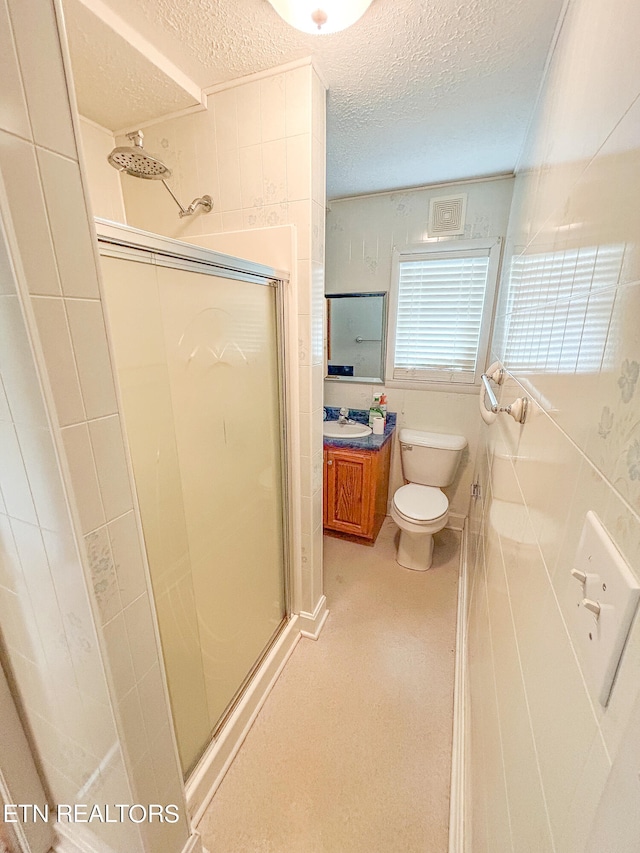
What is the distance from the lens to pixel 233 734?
4.05ft

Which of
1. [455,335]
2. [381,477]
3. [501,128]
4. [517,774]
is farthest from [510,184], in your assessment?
[517,774]

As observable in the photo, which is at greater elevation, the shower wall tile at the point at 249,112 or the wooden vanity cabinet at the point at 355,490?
the shower wall tile at the point at 249,112

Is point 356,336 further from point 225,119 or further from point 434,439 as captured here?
point 225,119

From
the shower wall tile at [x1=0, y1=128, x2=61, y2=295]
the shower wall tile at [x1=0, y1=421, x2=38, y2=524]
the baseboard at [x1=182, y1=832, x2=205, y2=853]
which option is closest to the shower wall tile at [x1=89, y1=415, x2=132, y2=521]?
the shower wall tile at [x1=0, y1=421, x2=38, y2=524]

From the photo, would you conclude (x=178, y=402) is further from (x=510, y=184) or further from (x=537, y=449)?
(x=510, y=184)

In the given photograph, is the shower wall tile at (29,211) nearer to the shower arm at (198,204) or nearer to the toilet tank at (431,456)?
the shower arm at (198,204)

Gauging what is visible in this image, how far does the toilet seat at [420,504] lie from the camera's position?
197 cm

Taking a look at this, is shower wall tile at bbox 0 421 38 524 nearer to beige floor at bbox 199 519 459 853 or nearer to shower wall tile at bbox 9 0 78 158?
shower wall tile at bbox 9 0 78 158

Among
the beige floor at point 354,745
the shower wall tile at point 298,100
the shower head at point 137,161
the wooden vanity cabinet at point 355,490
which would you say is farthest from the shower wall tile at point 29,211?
the wooden vanity cabinet at point 355,490

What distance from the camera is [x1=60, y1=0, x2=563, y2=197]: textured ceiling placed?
3.16 ft

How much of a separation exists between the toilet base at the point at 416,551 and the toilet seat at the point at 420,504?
192 millimetres

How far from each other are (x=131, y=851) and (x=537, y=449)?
4.39 ft

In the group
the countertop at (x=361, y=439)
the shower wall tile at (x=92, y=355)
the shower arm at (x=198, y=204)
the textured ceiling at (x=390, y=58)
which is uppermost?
the textured ceiling at (x=390, y=58)

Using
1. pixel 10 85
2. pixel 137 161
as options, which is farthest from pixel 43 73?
pixel 137 161
